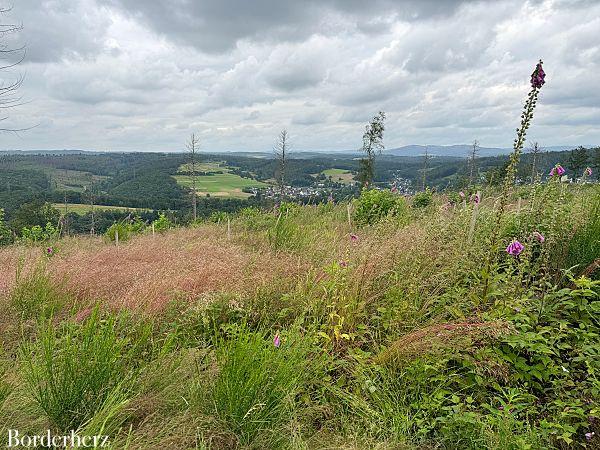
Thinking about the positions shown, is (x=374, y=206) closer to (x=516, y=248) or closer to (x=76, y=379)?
(x=516, y=248)

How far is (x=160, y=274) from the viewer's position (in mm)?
3814

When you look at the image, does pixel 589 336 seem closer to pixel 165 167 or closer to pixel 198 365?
pixel 198 365

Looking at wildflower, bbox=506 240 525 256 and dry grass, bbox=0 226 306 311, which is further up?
wildflower, bbox=506 240 525 256

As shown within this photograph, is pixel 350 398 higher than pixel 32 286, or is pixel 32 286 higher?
pixel 32 286

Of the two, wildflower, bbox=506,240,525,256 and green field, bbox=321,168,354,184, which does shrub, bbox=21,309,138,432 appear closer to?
wildflower, bbox=506,240,525,256

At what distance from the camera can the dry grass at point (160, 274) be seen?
3.36 m

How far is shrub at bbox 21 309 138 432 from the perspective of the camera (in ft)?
5.94

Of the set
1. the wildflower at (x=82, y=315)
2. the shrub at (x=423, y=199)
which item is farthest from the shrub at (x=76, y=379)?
the shrub at (x=423, y=199)

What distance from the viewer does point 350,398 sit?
2.27 metres

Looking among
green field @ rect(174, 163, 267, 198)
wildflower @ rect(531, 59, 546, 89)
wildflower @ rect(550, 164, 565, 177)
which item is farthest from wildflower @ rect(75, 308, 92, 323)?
green field @ rect(174, 163, 267, 198)

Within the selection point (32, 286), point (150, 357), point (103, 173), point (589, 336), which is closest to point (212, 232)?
point (32, 286)

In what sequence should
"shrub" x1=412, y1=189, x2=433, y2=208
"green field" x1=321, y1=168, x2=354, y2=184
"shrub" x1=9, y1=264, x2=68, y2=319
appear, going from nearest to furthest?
"shrub" x1=9, y1=264, x2=68, y2=319
"shrub" x1=412, y1=189, x2=433, y2=208
"green field" x1=321, y1=168, x2=354, y2=184

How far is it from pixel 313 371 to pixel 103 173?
356 ft

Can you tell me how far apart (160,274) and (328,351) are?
213 centimetres
